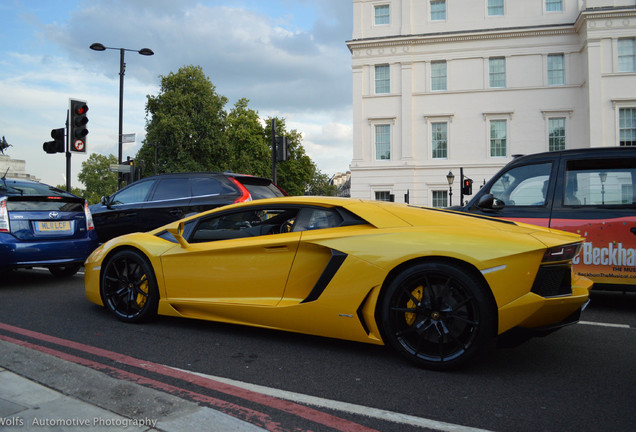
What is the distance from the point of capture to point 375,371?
3465 mm

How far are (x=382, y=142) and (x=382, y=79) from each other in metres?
4.38

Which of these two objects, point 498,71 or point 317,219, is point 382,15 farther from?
point 317,219

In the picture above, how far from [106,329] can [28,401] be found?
1.87 meters

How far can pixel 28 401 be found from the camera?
2.76m

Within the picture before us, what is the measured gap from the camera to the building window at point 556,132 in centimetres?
3359

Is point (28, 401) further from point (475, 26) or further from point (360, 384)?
point (475, 26)

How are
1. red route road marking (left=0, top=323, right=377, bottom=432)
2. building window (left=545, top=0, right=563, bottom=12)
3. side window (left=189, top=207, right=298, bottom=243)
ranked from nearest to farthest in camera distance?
red route road marking (left=0, top=323, right=377, bottom=432), side window (left=189, top=207, right=298, bottom=243), building window (left=545, top=0, right=563, bottom=12)

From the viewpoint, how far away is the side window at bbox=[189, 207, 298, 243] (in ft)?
14.0

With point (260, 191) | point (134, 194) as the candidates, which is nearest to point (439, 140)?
point (260, 191)

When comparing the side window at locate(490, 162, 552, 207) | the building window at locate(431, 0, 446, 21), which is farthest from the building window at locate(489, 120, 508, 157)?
the side window at locate(490, 162, 552, 207)

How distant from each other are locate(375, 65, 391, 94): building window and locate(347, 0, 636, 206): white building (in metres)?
0.07

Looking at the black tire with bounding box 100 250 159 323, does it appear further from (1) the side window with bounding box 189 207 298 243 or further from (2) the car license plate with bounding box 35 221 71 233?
(2) the car license plate with bounding box 35 221 71 233

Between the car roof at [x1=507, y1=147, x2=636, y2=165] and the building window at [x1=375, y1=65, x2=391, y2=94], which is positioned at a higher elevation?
the building window at [x1=375, y1=65, x2=391, y2=94]

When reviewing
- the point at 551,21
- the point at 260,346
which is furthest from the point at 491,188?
the point at 551,21
